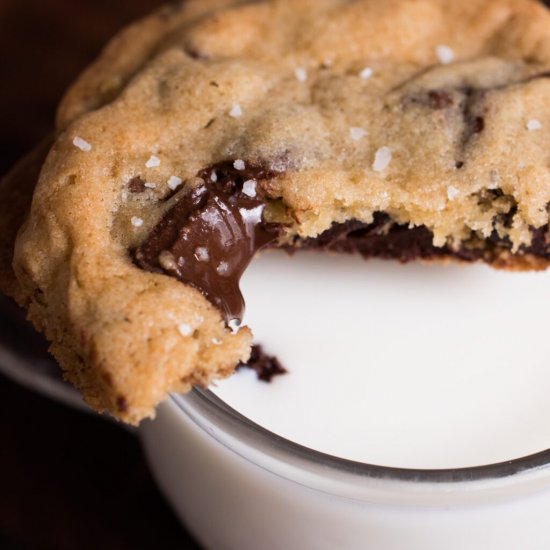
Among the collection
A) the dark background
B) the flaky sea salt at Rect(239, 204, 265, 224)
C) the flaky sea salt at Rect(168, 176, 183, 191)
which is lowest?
the dark background

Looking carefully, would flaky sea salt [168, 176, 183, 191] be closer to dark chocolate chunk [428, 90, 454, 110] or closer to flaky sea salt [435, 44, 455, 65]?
dark chocolate chunk [428, 90, 454, 110]

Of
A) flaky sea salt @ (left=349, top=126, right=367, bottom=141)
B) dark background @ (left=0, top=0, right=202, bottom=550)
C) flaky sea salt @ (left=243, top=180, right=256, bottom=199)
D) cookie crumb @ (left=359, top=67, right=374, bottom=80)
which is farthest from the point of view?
dark background @ (left=0, top=0, right=202, bottom=550)

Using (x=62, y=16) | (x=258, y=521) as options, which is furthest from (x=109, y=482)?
(x=62, y=16)

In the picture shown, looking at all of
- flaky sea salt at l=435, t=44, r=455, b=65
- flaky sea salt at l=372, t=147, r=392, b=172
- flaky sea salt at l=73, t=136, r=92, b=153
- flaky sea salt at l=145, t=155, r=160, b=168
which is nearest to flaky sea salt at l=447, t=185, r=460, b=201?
flaky sea salt at l=372, t=147, r=392, b=172

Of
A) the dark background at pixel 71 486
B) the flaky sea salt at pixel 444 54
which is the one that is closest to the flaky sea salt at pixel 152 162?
the flaky sea salt at pixel 444 54

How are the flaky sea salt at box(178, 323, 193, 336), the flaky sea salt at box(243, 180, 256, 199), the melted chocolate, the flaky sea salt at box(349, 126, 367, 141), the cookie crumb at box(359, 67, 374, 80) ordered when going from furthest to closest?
the cookie crumb at box(359, 67, 374, 80) → the flaky sea salt at box(349, 126, 367, 141) → the flaky sea salt at box(243, 180, 256, 199) → the melted chocolate → the flaky sea salt at box(178, 323, 193, 336)

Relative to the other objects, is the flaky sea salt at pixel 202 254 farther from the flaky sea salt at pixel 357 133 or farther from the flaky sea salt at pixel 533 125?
the flaky sea salt at pixel 533 125

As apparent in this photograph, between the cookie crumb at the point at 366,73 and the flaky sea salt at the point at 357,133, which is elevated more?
the cookie crumb at the point at 366,73
